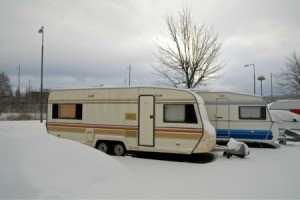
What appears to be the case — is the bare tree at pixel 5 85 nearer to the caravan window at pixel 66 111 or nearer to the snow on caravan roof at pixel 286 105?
the caravan window at pixel 66 111

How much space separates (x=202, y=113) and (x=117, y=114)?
11.3ft

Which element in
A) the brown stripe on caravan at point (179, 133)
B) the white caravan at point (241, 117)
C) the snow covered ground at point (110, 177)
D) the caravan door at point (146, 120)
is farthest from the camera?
the white caravan at point (241, 117)

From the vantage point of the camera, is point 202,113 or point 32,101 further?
point 32,101

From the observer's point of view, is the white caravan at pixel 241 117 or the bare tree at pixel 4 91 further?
the bare tree at pixel 4 91

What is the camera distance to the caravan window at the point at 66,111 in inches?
517

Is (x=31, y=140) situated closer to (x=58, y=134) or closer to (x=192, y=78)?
(x=58, y=134)

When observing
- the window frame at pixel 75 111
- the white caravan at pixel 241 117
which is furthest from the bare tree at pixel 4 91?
the white caravan at pixel 241 117

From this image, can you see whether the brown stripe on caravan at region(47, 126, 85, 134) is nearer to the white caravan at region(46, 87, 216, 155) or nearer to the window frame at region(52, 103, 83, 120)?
the white caravan at region(46, 87, 216, 155)

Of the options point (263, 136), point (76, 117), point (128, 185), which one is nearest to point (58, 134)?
point (76, 117)

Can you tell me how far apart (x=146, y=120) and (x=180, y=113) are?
54.5 inches

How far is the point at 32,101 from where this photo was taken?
145 feet

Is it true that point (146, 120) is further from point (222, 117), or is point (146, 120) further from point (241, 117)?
point (241, 117)

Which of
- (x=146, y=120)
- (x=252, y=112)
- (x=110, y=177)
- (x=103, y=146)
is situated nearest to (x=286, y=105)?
(x=252, y=112)

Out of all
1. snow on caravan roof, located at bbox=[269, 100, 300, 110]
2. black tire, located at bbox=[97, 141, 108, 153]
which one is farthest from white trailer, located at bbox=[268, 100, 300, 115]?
black tire, located at bbox=[97, 141, 108, 153]
